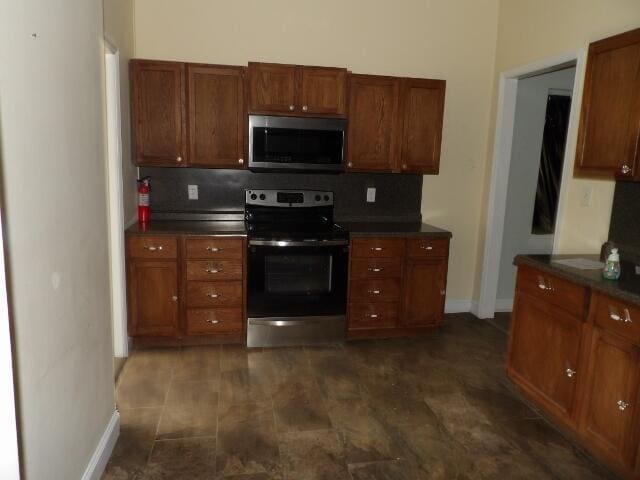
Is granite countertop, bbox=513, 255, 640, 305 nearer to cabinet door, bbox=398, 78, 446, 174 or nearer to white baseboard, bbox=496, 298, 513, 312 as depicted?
cabinet door, bbox=398, 78, 446, 174

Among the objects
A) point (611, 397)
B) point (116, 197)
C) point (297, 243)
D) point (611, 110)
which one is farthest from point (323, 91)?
point (611, 397)

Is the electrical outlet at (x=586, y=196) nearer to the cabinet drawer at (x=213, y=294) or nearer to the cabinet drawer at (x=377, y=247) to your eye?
the cabinet drawer at (x=377, y=247)

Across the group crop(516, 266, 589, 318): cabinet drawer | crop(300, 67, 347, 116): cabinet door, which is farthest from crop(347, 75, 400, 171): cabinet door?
crop(516, 266, 589, 318): cabinet drawer

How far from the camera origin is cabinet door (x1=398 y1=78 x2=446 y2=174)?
356 centimetres

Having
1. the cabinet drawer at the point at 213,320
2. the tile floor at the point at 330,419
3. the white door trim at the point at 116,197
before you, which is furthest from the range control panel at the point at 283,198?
the tile floor at the point at 330,419

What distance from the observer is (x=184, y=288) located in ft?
10.7

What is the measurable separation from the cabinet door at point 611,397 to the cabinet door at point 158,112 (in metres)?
2.88

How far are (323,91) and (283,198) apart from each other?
896 mm

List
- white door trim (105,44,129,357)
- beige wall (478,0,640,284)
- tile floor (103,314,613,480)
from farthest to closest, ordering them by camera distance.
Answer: white door trim (105,44,129,357)
beige wall (478,0,640,284)
tile floor (103,314,613,480)

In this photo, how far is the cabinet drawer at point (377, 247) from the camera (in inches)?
135

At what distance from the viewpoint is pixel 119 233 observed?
9.92 ft

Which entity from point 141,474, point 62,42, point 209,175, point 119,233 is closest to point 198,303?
point 119,233

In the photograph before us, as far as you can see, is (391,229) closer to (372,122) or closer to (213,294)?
(372,122)

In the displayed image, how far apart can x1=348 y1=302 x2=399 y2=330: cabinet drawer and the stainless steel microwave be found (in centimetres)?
109
